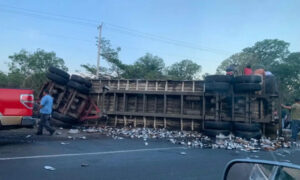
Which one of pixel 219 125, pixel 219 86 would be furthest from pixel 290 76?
pixel 219 125

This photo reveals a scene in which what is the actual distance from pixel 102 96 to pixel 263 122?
273 inches

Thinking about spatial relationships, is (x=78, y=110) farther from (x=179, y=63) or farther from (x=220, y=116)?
(x=179, y=63)

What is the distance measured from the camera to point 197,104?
952 centimetres

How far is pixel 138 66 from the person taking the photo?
30531 mm

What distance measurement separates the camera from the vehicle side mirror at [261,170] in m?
1.28

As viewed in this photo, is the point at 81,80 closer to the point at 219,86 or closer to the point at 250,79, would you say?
the point at 219,86

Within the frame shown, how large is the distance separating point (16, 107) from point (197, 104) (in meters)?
6.65

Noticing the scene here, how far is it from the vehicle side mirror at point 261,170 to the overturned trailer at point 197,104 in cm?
666

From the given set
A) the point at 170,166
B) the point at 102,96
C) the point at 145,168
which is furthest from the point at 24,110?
the point at 102,96

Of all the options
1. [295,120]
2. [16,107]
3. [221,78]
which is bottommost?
[295,120]

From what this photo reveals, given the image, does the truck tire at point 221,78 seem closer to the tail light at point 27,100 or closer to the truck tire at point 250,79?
the truck tire at point 250,79

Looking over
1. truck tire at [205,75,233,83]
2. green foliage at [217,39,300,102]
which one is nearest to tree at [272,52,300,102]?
green foliage at [217,39,300,102]

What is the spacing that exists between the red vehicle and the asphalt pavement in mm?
571

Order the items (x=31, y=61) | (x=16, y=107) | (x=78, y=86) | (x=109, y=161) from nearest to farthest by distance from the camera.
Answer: (x=109, y=161)
(x=16, y=107)
(x=78, y=86)
(x=31, y=61)
